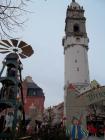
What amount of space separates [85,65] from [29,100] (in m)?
16.3

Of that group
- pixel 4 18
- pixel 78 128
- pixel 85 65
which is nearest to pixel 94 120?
pixel 85 65

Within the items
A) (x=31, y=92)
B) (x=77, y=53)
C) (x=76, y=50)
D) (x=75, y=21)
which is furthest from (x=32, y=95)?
(x=75, y=21)

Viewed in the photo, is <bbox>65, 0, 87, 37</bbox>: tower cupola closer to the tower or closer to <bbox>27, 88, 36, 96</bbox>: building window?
the tower

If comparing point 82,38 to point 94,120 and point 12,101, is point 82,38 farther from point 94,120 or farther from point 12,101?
point 12,101

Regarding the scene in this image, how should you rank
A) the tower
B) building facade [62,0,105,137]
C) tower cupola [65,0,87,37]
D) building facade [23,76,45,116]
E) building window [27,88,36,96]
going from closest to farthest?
building facade [62,0,105,137], building facade [23,76,45,116], building window [27,88,36,96], the tower, tower cupola [65,0,87,37]

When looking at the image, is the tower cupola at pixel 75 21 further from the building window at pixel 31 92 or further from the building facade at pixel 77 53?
the building window at pixel 31 92

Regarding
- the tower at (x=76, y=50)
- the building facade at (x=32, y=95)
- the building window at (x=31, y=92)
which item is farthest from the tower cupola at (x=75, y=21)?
the building window at (x=31, y=92)

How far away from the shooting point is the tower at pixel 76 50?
56.8m

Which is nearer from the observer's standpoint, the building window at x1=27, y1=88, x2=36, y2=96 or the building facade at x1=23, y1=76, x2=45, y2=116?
the building facade at x1=23, y1=76, x2=45, y2=116

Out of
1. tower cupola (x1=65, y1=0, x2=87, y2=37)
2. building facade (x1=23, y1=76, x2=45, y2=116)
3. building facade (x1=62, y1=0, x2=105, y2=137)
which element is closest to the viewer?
building facade (x1=62, y1=0, x2=105, y2=137)

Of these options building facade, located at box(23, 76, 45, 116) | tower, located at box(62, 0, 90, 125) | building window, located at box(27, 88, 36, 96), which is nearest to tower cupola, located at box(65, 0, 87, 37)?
tower, located at box(62, 0, 90, 125)

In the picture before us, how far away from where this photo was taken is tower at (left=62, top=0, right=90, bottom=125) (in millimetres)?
56844

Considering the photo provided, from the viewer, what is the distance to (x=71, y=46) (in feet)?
199

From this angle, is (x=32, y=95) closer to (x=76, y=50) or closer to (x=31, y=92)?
(x=31, y=92)
